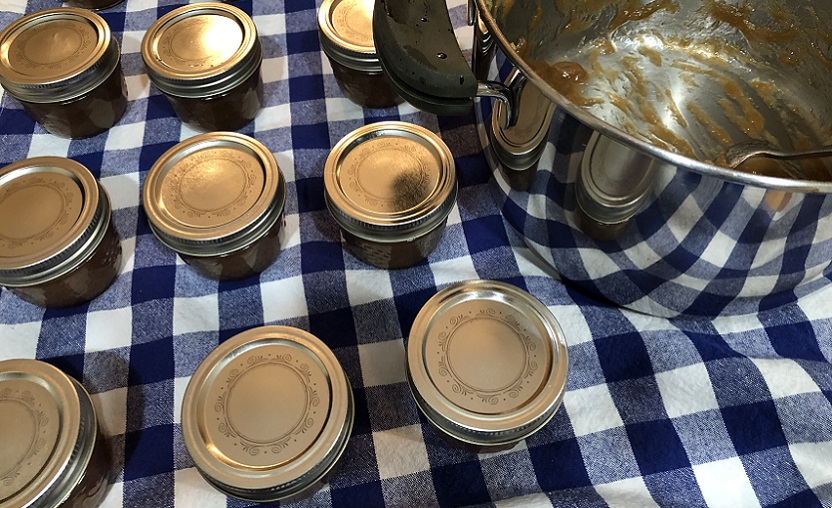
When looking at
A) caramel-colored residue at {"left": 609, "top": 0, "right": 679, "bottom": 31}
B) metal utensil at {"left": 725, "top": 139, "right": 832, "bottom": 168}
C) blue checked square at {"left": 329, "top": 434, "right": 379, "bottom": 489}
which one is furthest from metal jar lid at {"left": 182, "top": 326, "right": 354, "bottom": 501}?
caramel-colored residue at {"left": 609, "top": 0, "right": 679, "bottom": 31}

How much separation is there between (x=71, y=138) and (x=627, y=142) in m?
0.61

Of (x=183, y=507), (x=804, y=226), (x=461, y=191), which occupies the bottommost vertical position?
(x=183, y=507)

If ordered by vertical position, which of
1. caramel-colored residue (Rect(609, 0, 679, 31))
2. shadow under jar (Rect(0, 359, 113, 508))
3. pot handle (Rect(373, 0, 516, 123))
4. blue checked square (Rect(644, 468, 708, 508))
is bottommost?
shadow under jar (Rect(0, 359, 113, 508))

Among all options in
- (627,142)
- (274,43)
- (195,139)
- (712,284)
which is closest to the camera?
(627,142)

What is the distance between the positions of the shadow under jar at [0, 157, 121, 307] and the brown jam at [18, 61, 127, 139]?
9cm

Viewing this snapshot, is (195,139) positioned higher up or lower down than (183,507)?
higher up

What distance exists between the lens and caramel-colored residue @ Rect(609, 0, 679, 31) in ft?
2.59

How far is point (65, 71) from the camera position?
26.1 inches

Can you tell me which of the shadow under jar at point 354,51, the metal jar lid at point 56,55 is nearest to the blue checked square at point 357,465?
the shadow under jar at point 354,51

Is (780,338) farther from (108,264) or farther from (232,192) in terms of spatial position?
(108,264)

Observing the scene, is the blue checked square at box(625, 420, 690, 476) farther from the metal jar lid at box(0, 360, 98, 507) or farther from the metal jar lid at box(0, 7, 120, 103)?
the metal jar lid at box(0, 7, 120, 103)

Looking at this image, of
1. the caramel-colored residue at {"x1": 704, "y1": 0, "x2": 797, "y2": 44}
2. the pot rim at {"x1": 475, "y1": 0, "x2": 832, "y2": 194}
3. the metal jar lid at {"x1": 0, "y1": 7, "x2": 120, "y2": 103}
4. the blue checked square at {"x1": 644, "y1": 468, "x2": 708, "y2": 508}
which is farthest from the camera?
the caramel-colored residue at {"x1": 704, "y1": 0, "x2": 797, "y2": 44}

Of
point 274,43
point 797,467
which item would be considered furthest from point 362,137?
point 797,467

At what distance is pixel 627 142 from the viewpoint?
0.39 metres
